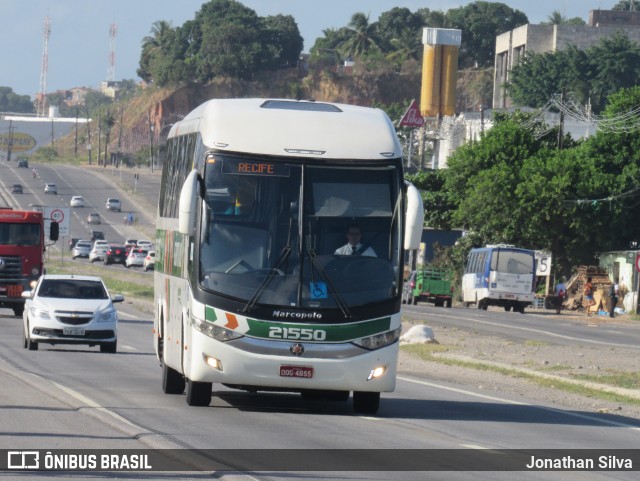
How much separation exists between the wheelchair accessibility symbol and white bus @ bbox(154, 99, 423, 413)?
18 millimetres

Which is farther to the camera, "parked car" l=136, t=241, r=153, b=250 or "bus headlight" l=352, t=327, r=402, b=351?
"parked car" l=136, t=241, r=153, b=250

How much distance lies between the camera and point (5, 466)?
10.8 meters

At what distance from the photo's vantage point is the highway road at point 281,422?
1245 centimetres

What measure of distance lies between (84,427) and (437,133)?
109m

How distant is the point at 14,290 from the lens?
38719 millimetres

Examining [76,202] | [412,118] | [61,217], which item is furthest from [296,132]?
[76,202]

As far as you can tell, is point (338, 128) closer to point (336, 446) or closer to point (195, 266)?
point (195, 266)

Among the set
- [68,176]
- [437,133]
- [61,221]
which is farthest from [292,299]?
[68,176]

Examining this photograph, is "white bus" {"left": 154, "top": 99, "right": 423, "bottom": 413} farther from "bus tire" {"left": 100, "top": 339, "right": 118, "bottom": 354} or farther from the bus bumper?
"bus tire" {"left": 100, "top": 339, "right": 118, "bottom": 354}

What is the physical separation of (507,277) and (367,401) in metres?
43.4

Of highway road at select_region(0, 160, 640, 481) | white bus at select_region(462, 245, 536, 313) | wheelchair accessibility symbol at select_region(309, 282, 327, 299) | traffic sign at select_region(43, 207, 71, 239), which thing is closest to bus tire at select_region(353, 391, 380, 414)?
highway road at select_region(0, 160, 640, 481)

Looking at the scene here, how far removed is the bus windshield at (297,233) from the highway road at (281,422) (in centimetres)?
151

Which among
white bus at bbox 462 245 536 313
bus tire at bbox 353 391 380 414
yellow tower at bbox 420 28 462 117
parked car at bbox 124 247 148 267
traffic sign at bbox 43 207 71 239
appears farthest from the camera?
yellow tower at bbox 420 28 462 117

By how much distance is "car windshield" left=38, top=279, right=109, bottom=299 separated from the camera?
28.7 m
